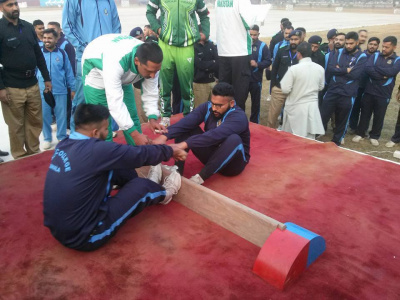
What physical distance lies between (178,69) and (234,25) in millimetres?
968

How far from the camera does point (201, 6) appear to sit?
440cm

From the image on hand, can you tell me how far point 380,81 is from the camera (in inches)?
198

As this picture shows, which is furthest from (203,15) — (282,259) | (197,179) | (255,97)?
(282,259)

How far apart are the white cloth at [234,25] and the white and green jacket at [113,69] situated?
1848 millimetres

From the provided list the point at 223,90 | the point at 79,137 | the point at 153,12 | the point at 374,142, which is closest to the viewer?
the point at 79,137

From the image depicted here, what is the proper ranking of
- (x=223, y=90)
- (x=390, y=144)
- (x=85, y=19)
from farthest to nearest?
(x=390, y=144) < (x=85, y=19) < (x=223, y=90)

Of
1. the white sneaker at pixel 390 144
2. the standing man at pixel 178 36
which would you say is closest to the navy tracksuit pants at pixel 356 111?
the white sneaker at pixel 390 144

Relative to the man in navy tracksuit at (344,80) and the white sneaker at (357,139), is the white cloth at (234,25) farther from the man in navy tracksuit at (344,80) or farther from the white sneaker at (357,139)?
the white sneaker at (357,139)

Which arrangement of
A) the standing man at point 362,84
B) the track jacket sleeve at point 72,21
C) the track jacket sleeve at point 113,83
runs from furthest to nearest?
the standing man at point 362,84 → the track jacket sleeve at point 72,21 → the track jacket sleeve at point 113,83

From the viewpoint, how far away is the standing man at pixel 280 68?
5.20 meters

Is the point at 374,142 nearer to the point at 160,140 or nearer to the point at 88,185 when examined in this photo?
the point at 160,140

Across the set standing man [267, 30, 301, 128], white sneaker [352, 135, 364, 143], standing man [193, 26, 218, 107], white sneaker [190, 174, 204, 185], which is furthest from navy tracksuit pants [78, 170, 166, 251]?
white sneaker [352, 135, 364, 143]

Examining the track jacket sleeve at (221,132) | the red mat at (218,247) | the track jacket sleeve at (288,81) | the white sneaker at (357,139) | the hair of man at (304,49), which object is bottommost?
the white sneaker at (357,139)

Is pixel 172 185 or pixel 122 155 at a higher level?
pixel 122 155
